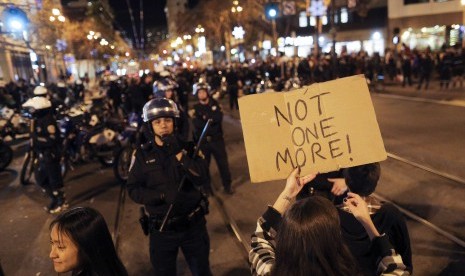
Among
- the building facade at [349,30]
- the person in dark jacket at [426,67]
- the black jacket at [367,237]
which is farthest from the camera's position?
the building facade at [349,30]

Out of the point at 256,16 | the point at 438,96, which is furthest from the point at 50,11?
the point at 438,96

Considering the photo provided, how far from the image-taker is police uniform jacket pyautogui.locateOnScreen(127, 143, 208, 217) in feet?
11.8

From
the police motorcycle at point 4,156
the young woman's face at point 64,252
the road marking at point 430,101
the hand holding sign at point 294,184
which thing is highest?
the hand holding sign at point 294,184

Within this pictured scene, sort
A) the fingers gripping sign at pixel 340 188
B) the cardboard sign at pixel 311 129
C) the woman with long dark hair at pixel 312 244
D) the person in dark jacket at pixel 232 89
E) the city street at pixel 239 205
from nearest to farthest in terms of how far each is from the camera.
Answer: the woman with long dark hair at pixel 312 244, the cardboard sign at pixel 311 129, the fingers gripping sign at pixel 340 188, the city street at pixel 239 205, the person in dark jacket at pixel 232 89

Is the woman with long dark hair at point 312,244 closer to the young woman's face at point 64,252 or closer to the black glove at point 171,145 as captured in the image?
the young woman's face at point 64,252

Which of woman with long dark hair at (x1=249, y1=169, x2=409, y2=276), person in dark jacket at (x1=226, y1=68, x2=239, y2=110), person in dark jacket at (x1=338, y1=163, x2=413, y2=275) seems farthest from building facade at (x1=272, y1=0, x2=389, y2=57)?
woman with long dark hair at (x1=249, y1=169, x2=409, y2=276)

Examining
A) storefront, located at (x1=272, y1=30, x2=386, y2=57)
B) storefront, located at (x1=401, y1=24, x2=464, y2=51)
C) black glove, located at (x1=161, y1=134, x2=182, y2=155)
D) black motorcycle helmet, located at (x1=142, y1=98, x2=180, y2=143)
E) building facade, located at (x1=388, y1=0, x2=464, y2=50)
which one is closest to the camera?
black glove, located at (x1=161, y1=134, x2=182, y2=155)

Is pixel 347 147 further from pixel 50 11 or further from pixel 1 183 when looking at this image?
pixel 50 11

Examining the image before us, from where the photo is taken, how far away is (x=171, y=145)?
147 inches

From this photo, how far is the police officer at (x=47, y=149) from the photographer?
24.8 feet

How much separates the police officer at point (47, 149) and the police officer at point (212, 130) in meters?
2.33

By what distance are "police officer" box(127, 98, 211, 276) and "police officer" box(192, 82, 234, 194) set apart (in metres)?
3.90

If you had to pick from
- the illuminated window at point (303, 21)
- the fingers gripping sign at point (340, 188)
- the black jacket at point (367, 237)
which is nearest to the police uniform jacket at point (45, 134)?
the fingers gripping sign at point (340, 188)

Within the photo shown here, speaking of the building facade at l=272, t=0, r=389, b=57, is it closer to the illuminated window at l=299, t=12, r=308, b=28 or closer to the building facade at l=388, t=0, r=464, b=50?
the illuminated window at l=299, t=12, r=308, b=28
